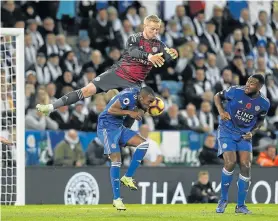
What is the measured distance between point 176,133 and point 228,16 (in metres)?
5.77

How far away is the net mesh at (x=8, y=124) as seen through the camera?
1972cm

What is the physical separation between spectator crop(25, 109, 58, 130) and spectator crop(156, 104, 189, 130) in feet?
9.28

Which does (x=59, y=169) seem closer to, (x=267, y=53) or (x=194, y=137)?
(x=194, y=137)

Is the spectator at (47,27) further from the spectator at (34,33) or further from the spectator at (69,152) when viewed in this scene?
the spectator at (69,152)

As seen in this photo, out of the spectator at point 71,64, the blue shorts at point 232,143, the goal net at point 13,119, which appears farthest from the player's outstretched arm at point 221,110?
the spectator at point 71,64

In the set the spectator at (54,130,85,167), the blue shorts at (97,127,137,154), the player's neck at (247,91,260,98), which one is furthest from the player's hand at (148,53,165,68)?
the spectator at (54,130,85,167)

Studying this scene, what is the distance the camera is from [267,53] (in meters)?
27.4

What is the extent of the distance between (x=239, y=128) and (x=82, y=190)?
19.4 ft

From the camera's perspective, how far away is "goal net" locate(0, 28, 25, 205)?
756 inches

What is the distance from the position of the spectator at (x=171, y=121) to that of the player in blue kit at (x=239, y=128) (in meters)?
7.75

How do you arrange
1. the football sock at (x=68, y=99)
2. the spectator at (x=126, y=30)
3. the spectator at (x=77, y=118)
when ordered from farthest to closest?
1. the spectator at (x=126, y=30)
2. the spectator at (x=77, y=118)
3. the football sock at (x=68, y=99)

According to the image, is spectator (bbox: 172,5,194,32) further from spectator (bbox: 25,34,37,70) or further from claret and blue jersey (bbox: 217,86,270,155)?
claret and blue jersey (bbox: 217,86,270,155)

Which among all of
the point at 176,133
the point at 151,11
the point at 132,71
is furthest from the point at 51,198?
the point at 151,11

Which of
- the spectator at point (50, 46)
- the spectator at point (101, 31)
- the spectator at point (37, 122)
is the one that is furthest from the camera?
the spectator at point (101, 31)
